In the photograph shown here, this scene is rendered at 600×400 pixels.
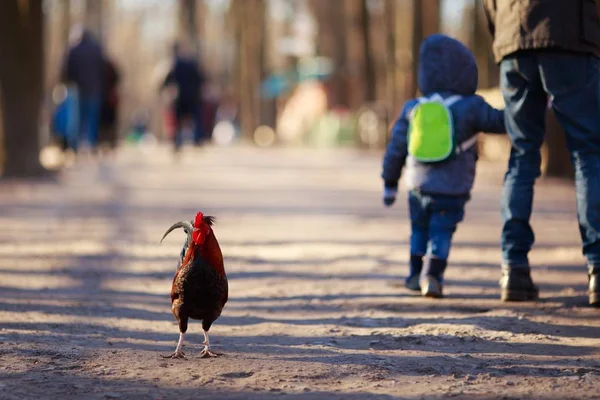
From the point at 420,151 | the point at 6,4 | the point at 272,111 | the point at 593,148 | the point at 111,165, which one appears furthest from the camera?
the point at 272,111

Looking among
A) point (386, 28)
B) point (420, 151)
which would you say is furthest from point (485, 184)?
point (386, 28)

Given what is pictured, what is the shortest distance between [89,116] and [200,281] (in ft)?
48.8

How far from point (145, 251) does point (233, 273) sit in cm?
144

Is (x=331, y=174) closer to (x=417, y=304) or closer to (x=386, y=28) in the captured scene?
(x=417, y=304)

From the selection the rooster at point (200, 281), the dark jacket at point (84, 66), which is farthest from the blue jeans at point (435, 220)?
the dark jacket at point (84, 66)

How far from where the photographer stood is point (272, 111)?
52.6m

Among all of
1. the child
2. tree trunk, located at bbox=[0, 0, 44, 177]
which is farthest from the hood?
tree trunk, located at bbox=[0, 0, 44, 177]

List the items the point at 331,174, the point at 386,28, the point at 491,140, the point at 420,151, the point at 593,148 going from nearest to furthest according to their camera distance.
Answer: the point at 593,148 < the point at 420,151 < the point at 331,174 < the point at 491,140 < the point at 386,28

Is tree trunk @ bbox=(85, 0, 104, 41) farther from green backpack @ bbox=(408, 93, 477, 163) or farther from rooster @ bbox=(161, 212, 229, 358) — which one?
rooster @ bbox=(161, 212, 229, 358)

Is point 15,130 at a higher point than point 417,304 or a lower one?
higher

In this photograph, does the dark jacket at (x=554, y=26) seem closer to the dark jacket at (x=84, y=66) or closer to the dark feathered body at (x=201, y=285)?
the dark feathered body at (x=201, y=285)

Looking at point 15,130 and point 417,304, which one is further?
point 15,130

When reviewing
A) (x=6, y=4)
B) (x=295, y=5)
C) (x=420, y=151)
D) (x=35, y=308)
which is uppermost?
(x=295, y=5)

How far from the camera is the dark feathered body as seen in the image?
4918mm
